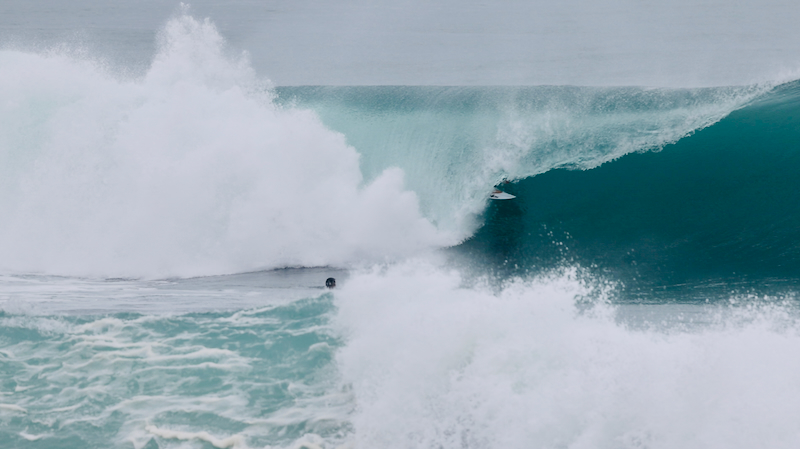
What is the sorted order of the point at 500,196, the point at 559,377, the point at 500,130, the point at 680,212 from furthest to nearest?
the point at 500,130 → the point at 500,196 → the point at 680,212 → the point at 559,377

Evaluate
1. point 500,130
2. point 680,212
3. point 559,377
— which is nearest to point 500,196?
point 500,130

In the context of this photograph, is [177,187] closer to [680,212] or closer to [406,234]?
[406,234]

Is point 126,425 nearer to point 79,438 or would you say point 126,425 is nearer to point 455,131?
point 79,438

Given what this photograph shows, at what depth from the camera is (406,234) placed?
8.77 m

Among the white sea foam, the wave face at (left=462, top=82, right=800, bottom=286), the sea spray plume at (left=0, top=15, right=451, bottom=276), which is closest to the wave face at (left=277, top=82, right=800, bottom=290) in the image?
the wave face at (left=462, top=82, right=800, bottom=286)

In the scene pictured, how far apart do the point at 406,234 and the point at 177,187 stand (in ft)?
12.3

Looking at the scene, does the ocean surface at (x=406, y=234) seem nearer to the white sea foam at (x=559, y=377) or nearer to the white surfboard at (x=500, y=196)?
the white sea foam at (x=559, y=377)

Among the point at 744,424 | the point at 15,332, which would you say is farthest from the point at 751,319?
the point at 15,332

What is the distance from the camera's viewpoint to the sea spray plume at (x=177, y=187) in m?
8.69

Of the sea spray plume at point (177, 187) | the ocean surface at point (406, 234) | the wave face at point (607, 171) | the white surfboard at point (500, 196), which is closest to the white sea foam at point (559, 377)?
the ocean surface at point (406, 234)

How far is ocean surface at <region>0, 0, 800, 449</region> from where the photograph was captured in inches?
213

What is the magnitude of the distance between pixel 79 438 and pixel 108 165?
5442 millimetres

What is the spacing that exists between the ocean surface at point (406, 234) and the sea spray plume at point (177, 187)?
45mm

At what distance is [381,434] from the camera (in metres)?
5.33
